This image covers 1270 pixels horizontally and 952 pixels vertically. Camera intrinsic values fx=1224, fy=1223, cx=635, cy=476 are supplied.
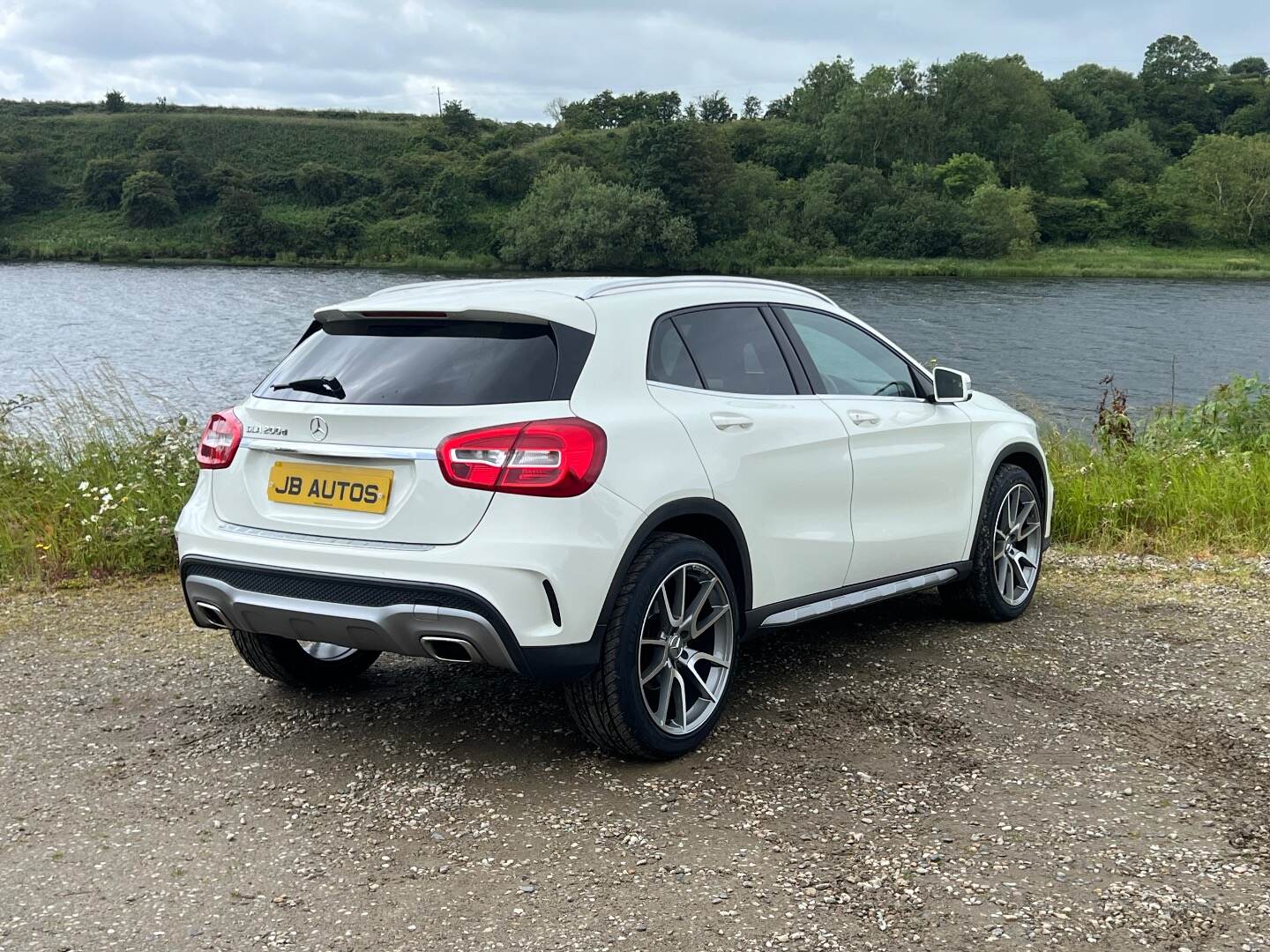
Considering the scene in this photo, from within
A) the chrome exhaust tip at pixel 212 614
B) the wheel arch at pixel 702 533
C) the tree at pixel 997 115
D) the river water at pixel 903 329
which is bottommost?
the river water at pixel 903 329

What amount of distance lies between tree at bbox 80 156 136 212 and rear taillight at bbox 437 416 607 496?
350 ft

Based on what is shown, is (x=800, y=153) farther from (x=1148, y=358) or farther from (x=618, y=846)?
(x=618, y=846)

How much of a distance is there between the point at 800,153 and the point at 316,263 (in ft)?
175

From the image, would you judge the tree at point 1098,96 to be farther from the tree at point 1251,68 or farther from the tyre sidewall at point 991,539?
the tyre sidewall at point 991,539

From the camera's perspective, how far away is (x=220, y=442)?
421 cm

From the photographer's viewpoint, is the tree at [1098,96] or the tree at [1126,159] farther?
the tree at [1098,96]

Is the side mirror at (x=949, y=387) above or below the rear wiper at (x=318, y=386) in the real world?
below

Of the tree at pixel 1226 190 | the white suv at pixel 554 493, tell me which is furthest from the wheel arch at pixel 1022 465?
the tree at pixel 1226 190

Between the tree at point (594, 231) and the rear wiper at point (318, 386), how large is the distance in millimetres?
74665

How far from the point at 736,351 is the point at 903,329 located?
134 feet

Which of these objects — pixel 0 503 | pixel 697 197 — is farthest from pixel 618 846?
pixel 697 197

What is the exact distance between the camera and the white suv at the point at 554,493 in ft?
11.9

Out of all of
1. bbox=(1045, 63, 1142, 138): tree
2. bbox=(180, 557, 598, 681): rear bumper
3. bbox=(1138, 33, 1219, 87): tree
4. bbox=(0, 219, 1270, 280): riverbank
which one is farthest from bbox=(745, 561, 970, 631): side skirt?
bbox=(1138, 33, 1219, 87): tree

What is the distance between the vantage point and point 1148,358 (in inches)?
1460
